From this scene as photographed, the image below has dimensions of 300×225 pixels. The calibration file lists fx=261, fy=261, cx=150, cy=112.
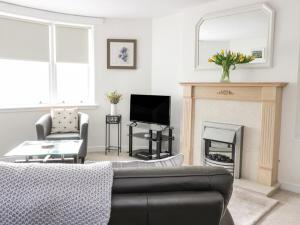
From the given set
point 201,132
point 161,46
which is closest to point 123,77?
point 161,46

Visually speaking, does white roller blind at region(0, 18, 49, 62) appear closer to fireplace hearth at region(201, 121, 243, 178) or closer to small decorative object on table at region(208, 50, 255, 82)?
small decorative object on table at region(208, 50, 255, 82)

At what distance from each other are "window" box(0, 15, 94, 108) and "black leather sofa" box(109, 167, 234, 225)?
3802mm

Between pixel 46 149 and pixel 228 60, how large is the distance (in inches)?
98.7

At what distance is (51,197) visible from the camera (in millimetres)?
1029

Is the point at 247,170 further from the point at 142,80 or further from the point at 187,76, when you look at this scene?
the point at 142,80

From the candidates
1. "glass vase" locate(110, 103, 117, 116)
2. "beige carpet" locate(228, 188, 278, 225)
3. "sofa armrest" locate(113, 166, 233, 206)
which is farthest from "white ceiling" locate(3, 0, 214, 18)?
"sofa armrest" locate(113, 166, 233, 206)

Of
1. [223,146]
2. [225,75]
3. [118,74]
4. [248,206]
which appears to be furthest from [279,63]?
[118,74]

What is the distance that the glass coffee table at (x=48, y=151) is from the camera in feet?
9.47

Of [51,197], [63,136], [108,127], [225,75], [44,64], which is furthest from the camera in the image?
[108,127]

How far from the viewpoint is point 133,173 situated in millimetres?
1165

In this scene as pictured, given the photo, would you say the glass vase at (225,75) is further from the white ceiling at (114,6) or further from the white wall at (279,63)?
the white ceiling at (114,6)

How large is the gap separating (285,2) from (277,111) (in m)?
1.27

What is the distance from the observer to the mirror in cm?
321

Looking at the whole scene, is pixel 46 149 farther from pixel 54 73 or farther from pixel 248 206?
pixel 248 206
